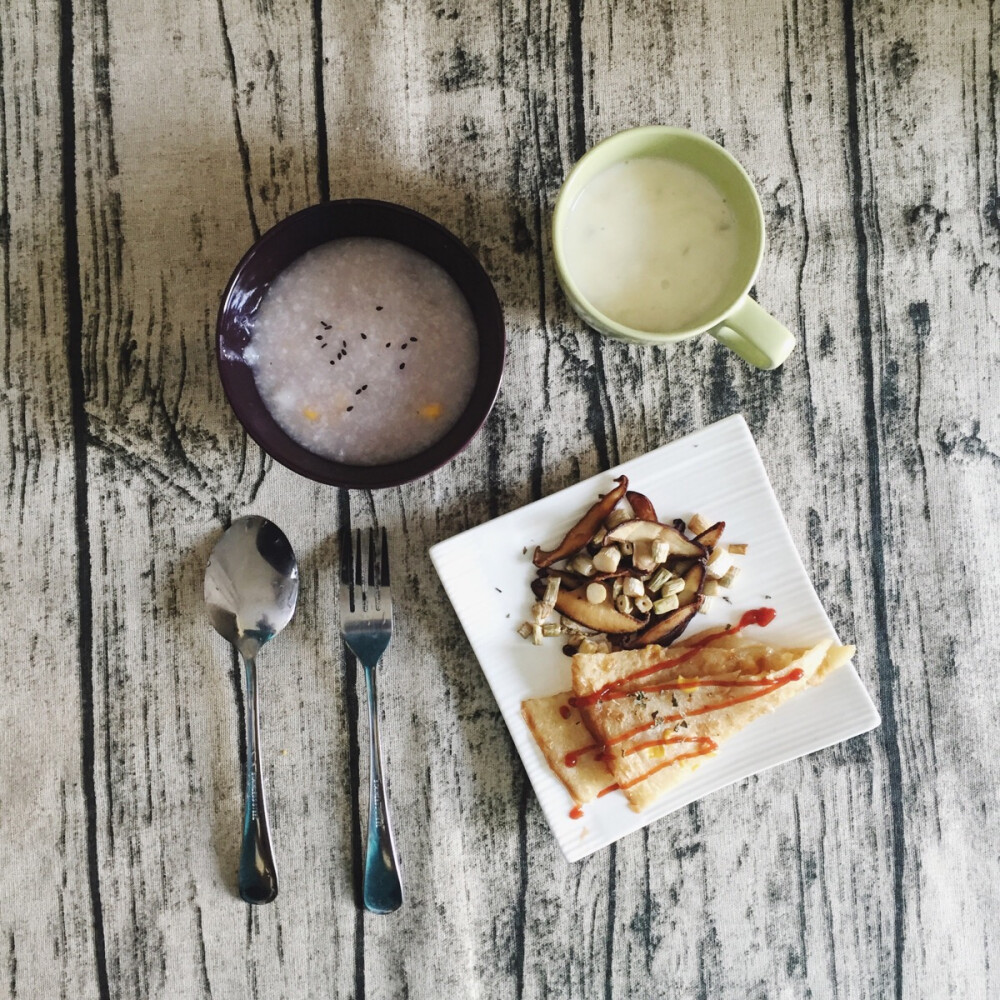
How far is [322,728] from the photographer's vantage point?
122 centimetres

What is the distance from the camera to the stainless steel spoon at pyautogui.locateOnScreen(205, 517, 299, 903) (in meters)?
1.19

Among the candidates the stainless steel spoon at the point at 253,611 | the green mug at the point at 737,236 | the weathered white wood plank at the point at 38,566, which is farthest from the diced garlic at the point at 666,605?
the weathered white wood plank at the point at 38,566

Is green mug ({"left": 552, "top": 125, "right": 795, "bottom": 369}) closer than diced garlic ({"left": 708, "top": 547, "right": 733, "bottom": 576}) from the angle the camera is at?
Yes

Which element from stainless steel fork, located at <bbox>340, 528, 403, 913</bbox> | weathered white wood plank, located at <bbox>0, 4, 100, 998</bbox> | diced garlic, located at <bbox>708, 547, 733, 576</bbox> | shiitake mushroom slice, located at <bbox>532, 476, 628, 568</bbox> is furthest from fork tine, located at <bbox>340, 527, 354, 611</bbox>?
diced garlic, located at <bbox>708, 547, 733, 576</bbox>

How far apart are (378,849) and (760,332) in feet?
2.72

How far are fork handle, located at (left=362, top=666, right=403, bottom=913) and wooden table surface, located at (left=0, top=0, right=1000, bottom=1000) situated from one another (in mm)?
29

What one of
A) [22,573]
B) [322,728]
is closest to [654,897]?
[322,728]

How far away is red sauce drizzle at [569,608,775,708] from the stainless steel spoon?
1.37ft

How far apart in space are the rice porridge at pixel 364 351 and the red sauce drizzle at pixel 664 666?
1.29ft

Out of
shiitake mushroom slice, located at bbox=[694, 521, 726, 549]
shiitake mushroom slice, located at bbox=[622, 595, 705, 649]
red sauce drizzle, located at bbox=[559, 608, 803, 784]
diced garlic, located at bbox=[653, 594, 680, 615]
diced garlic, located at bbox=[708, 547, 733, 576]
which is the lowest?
red sauce drizzle, located at bbox=[559, 608, 803, 784]

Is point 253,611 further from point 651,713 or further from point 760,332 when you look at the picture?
point 760,332

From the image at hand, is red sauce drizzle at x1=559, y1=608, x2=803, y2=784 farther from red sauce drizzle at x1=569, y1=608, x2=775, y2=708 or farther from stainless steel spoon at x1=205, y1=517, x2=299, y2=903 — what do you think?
stainless steel spoon at x1=205, y1=517, x2=299, y2=903

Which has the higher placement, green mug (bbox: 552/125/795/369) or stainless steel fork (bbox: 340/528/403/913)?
green mug (bbox: 552/125/795/369)

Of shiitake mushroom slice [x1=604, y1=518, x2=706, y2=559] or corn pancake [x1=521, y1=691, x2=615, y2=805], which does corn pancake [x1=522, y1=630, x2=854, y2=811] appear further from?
shiitake mushroom slice [x1=604, y1=518, x2=706, y2=559]
